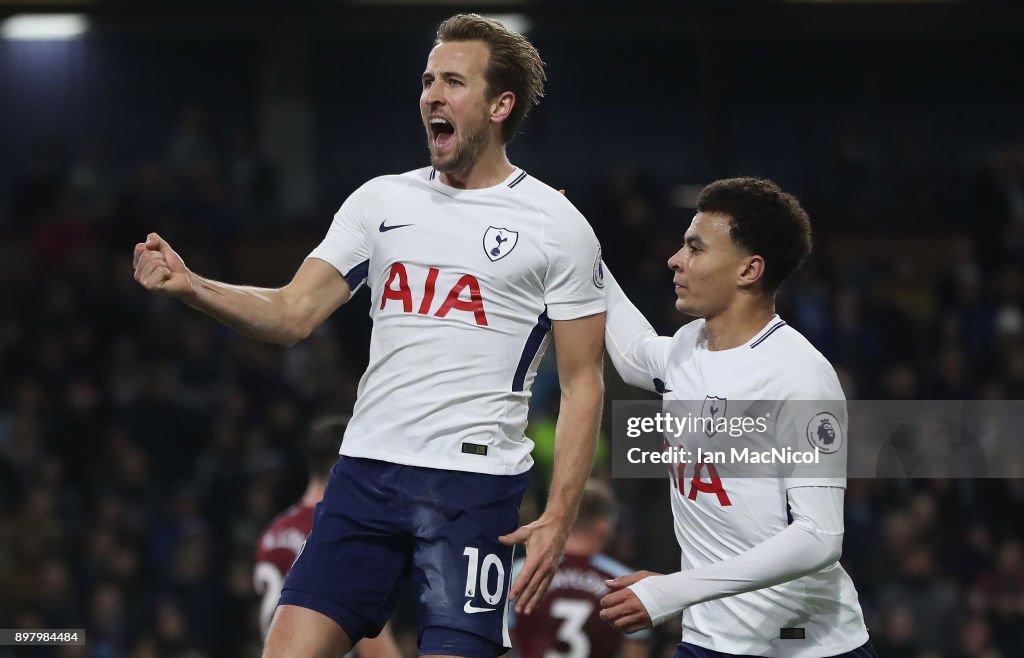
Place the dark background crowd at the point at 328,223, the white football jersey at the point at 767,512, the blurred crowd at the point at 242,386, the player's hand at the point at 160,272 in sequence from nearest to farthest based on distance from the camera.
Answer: the player's hand at the point at 160,272 → the white football jersey at the point at 767,512 → the blurred crowd at the point at 242,386 → the dark background crowd at the point at 328,223

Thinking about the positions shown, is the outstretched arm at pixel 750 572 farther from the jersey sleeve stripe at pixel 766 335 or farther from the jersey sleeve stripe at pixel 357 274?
the jersey sleeve stripe at pixel 357 274

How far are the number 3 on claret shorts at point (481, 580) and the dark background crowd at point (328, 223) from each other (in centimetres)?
458

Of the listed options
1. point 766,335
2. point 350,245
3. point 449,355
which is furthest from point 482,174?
point 766,335

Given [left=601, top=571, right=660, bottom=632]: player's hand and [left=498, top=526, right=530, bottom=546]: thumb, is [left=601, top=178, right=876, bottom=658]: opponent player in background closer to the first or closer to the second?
[left=601, top=571, right=660, bottom=632]: player's hand

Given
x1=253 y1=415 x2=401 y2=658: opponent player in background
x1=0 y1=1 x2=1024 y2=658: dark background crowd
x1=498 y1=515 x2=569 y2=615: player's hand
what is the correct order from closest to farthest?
x1=498 y1=515 x2=569 y2=615: player's hand → x1=253 y1=415 x2=401 y2=658: opponent player in background → x1=0 y1=1 x2=1024 y2=658: dark background crowd

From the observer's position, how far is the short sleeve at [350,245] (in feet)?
13.6

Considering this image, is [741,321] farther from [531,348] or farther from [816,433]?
[531,348]

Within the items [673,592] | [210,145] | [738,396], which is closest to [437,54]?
[738,396]

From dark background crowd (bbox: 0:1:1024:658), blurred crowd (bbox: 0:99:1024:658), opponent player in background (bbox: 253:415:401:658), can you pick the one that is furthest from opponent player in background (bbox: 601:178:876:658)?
dark background crowd (bbox: 0:1:1024:658)

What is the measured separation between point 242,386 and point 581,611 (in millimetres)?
5952

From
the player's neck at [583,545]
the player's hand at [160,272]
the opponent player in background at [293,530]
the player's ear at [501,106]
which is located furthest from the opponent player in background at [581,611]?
the player's hand at [160,272]

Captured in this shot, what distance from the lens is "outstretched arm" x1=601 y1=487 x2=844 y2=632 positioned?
12.3 feet

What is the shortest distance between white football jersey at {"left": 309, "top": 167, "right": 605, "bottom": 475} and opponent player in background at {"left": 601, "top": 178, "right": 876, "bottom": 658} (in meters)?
0.36

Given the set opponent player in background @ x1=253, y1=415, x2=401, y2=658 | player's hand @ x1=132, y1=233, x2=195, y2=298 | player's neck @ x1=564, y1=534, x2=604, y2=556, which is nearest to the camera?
player's hand @ x1=132, y1=233, x2=195, y2=298
